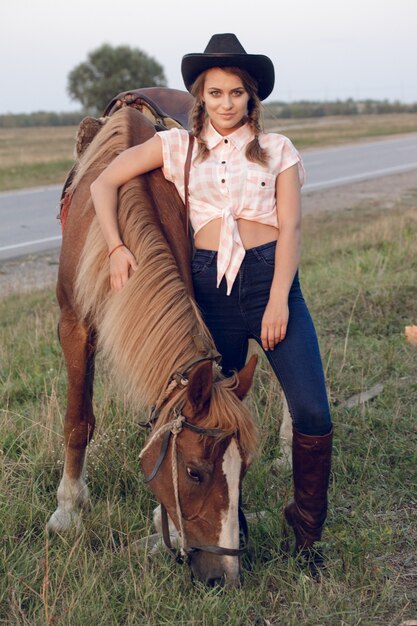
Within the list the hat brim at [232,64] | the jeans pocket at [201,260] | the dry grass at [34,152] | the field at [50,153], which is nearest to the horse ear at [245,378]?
the jeans pocket at [201,260]

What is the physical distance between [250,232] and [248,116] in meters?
0.45

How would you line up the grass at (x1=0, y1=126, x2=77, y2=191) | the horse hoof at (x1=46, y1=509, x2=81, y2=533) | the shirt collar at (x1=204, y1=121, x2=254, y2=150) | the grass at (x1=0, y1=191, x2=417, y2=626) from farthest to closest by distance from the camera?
the grass at (x1=0, y1=126, x2=77, y2=191) → the horse hoof at (x1=46, y1=509, x2=81, y2=533) → the shirt collar at (x1=204, y1=121, x2=254, y2=150) → the grass at (x1=0, y1=191, x2=417, y2=626)

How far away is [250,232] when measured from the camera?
9.82 ft

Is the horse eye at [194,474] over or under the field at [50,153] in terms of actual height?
over

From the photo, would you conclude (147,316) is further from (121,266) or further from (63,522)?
(63,522)

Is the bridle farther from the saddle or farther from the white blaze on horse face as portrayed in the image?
the saddle

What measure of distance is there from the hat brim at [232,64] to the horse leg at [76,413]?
1.17 metres

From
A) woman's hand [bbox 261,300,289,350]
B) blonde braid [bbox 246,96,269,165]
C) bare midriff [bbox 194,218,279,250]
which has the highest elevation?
blonde braid [bbox 246,96,269,165]

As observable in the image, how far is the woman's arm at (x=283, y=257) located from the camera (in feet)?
9.48

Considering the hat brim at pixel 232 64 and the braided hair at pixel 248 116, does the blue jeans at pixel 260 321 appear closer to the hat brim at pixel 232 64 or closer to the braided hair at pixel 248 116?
the braided hair at pixel 248 116

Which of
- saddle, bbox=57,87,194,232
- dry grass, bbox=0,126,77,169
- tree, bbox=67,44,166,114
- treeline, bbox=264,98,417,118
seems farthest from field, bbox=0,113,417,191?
treeline, bbox=264,98,417,118

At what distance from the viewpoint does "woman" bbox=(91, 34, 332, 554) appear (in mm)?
2902

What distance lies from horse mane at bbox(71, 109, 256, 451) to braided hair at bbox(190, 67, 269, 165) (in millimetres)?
300

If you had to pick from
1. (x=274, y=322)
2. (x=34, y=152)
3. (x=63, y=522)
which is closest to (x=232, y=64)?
(x=274, y=322)
